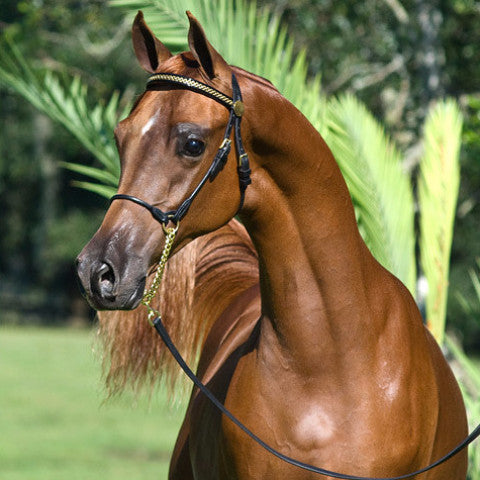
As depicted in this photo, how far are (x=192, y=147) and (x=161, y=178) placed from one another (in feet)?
0.39

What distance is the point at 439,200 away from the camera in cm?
497

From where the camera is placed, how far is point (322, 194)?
2.70 m

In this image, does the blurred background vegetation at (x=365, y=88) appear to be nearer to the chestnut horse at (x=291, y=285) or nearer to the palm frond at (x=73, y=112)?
the palm frond at (x=73, y=112)

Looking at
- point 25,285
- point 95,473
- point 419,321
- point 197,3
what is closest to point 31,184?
point 25,285

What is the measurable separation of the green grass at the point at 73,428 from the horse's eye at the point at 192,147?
1.82m

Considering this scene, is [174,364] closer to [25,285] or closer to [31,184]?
[31,184]

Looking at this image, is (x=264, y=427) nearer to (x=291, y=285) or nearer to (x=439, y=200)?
(x=291, y=285)

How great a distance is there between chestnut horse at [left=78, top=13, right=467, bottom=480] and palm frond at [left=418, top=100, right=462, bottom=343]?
85.5 inches

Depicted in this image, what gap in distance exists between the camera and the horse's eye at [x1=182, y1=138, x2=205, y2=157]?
2.46m

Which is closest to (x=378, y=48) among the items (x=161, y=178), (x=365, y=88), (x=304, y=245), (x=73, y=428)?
(x=365, y=88)

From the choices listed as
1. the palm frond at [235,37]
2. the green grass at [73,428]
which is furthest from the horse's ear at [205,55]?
the palm frond at [235,37]

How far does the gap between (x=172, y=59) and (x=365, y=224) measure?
2.49 meters

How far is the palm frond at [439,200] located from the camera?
495 cm

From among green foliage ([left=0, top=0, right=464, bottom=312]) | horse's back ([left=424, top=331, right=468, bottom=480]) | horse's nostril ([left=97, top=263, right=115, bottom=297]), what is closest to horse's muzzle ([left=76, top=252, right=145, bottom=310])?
horse's nostril ([left=97, top=263, right=115, bottom=297])
